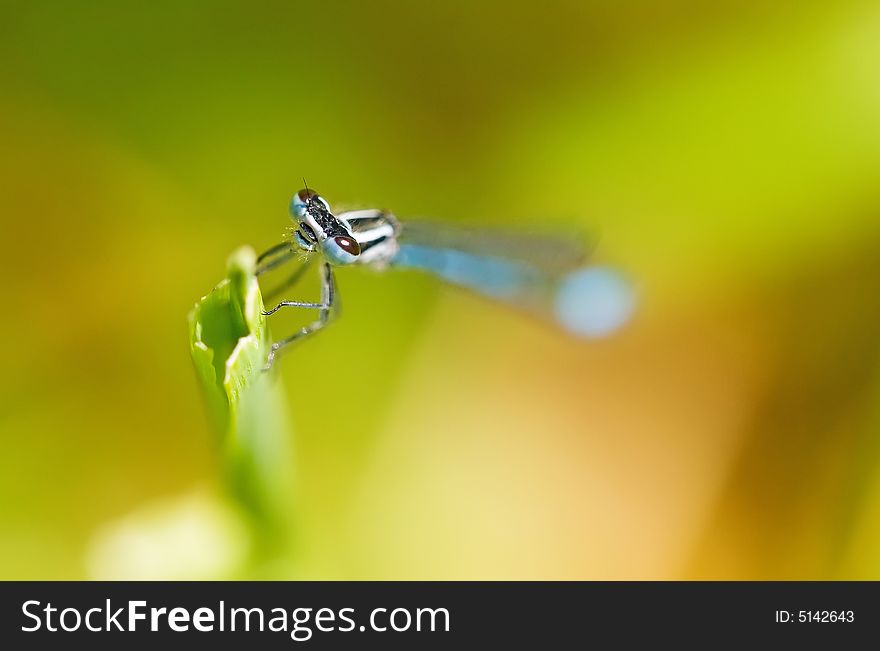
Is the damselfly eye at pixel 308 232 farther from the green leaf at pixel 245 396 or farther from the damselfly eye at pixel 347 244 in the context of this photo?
the green leaf at pixel 245 396

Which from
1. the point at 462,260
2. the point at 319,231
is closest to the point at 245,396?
the point at 319,231

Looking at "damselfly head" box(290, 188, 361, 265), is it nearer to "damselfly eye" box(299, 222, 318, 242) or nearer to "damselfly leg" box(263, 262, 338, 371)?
"damselfly eye" box(299, 222, 318, 242)

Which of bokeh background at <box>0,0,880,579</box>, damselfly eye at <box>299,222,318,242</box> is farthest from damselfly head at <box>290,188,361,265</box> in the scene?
bokeh background at <box>0,0,880,579</box>

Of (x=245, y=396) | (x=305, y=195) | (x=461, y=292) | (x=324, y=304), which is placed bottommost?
(x=245, y=396)

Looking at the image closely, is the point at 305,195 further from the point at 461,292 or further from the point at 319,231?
the point at 461,292

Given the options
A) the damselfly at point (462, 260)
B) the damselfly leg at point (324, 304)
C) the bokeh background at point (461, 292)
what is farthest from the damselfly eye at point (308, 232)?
the bokeh background at point (461, 292)
